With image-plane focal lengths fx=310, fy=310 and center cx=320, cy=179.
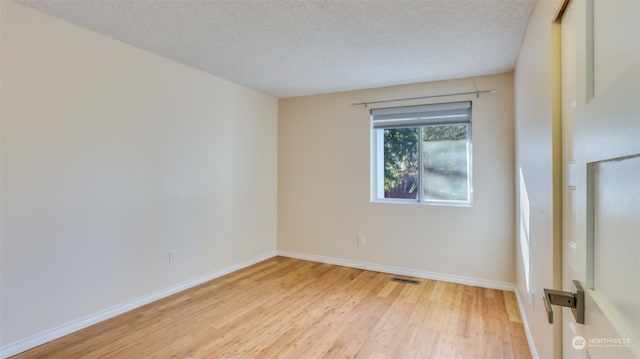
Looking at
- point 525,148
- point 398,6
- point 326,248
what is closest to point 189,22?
point 398,6

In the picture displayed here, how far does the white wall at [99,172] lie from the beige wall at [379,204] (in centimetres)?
107

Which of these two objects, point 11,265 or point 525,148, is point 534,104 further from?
point 11,265

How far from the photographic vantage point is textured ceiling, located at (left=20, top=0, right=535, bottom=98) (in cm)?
210

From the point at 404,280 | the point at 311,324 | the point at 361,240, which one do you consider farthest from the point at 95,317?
the point at 404,280

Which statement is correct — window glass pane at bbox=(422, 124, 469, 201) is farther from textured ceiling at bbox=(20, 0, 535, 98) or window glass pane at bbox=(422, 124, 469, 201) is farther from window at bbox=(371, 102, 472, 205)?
textured ceiling at bbox=(20, 0, 535, 98)

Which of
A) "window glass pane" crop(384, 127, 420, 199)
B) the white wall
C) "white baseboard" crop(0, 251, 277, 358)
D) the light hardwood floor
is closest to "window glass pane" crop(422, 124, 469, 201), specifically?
"window glass pane" crop(384, 127, 420, 199)

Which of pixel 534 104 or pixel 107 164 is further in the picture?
pixel 107 164

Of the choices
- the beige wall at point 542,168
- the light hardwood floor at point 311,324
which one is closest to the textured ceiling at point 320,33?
the beige wall at point 542,168

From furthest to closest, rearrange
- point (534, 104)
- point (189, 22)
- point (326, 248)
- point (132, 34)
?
point (326, 248) < point (132, 34) < point (189, 22) < point (534, 104)

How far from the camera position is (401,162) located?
4.02 m

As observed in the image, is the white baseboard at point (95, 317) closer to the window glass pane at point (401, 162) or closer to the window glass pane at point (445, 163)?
the window glass pane at point (401, 162)

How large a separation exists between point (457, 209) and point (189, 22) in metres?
3.23

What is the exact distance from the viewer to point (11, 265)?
82.0 inches

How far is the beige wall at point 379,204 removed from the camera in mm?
3381
